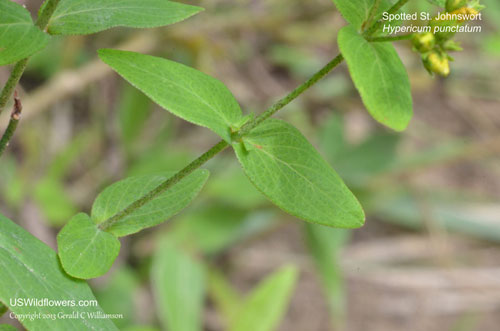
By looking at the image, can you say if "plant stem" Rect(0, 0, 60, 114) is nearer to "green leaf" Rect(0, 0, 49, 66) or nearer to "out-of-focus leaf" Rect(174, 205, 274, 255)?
"green leaf" Rect(0, 0, 49, 66)

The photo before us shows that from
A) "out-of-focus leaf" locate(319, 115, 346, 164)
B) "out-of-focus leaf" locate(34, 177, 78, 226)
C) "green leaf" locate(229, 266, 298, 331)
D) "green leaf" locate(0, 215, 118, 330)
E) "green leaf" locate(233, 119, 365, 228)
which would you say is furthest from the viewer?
"out-of-focus leaf" locate(319, 115, 346, 164)

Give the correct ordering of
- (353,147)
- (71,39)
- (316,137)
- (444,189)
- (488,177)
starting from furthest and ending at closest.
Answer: (488,177)
(444,189)
(316,137)
(353,147)
(71,39)

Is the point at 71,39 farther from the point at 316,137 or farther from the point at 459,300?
the point at 459,300

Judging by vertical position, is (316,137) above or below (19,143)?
above

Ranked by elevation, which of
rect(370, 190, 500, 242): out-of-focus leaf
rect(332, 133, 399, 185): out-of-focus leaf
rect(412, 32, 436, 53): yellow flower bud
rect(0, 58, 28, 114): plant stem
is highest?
rect(412, 32, 436, 53): yellow flower bud

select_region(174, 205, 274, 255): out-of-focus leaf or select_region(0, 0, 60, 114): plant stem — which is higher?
select_region(0, 0, 60, 114): plant stem

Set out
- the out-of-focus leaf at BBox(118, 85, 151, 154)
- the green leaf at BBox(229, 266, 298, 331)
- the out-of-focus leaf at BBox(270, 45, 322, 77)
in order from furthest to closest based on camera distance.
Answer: the out-of-focus leaf at BBox(270, 45, 322, 77), the out-of-focus leaf at BBox(118, 85, 151, 154), the green leaf at BBox(229, 266, 298, 331)

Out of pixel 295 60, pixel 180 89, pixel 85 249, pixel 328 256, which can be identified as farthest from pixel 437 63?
pixel 295 60

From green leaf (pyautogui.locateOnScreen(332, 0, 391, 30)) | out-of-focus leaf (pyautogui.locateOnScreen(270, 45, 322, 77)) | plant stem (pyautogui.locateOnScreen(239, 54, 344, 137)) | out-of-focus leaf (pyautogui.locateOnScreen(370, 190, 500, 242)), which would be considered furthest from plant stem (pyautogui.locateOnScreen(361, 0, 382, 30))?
out-of-focus leaf (pyautogui.locateOnScreen(270, 45, 322, 77))

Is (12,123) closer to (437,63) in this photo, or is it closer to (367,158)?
(437,63)

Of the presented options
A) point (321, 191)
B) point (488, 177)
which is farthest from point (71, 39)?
Result: point (488, 177)
